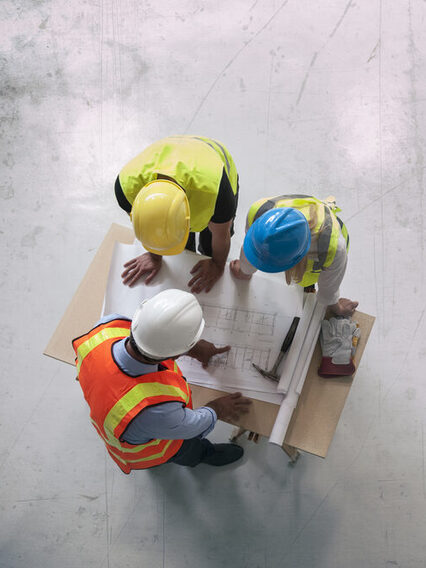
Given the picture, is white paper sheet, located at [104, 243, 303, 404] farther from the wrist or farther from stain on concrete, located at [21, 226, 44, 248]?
stain on concrete, located at [21, 226, 44, 248]

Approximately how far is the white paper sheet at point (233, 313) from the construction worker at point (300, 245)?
0.12 metres

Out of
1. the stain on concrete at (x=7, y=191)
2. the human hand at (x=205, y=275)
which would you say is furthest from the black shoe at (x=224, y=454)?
the stain on concrete at (x=7, y=191)

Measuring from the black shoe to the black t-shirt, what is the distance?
4.40 ft

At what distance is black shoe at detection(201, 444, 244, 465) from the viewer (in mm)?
2312

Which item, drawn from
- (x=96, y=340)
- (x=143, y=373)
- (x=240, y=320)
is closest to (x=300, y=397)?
(x=240, y=320)

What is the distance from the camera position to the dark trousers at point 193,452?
2014 mm

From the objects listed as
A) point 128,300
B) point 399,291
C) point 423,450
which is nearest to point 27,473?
point 128,300

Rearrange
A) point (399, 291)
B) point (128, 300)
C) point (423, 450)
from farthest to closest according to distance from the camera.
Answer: point (399, 291) < point (423, 450) < point (128, 300)

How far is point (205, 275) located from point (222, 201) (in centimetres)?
36

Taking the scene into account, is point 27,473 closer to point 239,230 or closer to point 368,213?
point 239,230

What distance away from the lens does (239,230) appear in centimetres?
280

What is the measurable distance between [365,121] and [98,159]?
1929 mm

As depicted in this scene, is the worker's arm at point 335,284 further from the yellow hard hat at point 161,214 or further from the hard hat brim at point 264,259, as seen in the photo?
the yellow hard hat at point 161,214

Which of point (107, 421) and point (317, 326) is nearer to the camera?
point (107, 421)
